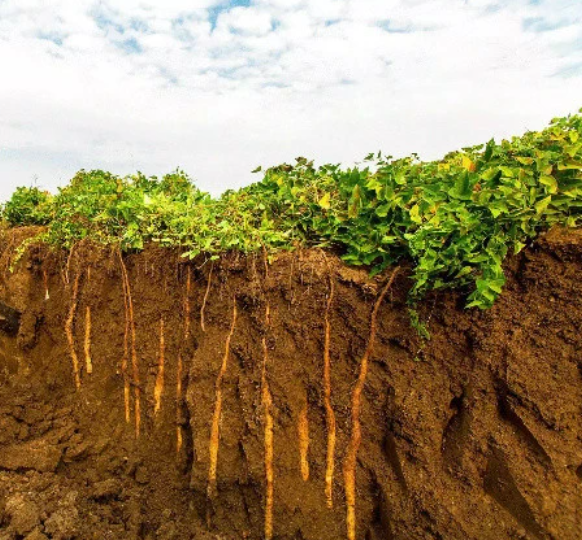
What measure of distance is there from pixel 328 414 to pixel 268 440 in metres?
0.57

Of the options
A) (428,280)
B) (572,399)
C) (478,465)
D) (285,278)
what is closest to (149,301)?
(285,278)

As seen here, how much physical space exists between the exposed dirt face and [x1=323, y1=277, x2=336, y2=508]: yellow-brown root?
1.4 inches

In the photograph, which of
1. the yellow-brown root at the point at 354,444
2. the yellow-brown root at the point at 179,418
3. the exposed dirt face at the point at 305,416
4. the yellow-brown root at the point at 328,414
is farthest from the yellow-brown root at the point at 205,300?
the yellow-brown root at the point at 354,444

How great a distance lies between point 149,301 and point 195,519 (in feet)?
7.15

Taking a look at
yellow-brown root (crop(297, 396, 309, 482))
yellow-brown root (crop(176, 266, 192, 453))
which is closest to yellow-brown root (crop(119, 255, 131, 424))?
yellow-brown root (crop(176, 266, 192, 453))

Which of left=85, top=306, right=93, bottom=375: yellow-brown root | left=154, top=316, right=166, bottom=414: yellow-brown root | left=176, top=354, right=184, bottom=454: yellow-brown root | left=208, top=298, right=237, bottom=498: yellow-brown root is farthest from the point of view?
left=85, top=306, right=93, bottom=375: yellow-brown root

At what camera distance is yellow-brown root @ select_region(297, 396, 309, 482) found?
13.8ft

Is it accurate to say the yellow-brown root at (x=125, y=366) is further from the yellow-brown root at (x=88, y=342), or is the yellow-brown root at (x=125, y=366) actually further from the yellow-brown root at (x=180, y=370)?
the yellow-brown root at (x=180, y=370)

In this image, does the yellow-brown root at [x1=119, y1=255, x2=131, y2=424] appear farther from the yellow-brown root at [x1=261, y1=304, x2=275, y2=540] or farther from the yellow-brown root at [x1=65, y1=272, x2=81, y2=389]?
the yellow-brown root at [x1=261, y1=304, x2=275, y2=540]

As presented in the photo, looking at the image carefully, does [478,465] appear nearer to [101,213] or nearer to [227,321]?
[227,321]

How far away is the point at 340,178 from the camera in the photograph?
4.52m

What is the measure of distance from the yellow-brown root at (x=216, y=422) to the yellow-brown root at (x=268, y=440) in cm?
40

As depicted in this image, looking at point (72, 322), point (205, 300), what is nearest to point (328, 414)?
Result: point (205, 300)

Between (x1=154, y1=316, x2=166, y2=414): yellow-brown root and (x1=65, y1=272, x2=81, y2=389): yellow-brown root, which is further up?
(x1=65, y1=272, x2=81, y2=389): yellow-brown root
